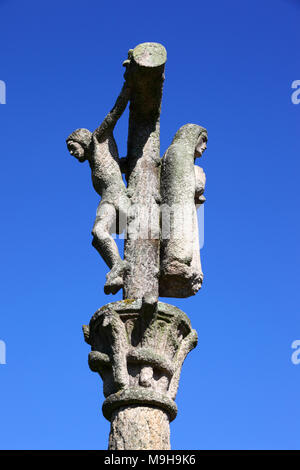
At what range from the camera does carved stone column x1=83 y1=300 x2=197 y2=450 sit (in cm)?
681

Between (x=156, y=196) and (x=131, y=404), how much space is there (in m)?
2.38

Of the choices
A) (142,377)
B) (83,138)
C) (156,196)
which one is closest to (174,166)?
(156,196)

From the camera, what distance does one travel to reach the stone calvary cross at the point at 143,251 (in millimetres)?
6980

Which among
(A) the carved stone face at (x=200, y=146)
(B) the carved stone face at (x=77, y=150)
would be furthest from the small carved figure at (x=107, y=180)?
(A) the carved stone face at (x=200, y=146)

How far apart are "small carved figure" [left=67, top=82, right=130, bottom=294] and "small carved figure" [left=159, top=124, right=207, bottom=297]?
490 millimetres

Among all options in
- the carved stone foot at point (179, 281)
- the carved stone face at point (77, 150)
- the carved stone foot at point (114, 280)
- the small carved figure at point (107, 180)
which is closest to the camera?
the carved stone foot at point (114, 280)

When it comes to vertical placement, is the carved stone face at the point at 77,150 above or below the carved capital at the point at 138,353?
above

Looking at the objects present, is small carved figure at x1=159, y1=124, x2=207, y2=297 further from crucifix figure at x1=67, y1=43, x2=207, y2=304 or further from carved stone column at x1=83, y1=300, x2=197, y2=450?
carved stone column at x1=83, y1=300, x2=197, y2=450

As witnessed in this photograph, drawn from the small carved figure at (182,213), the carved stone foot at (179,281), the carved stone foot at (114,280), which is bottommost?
the carved stone foot at (114,280)

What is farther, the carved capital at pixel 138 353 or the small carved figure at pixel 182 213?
the small carved figure at pixel 182 213

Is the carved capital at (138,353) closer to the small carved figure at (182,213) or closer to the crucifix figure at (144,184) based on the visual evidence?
the crucifix figure at (144,184)

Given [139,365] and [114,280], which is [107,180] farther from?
[139,365]

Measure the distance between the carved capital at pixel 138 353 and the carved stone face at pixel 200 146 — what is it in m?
2.09

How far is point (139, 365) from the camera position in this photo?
712cm
